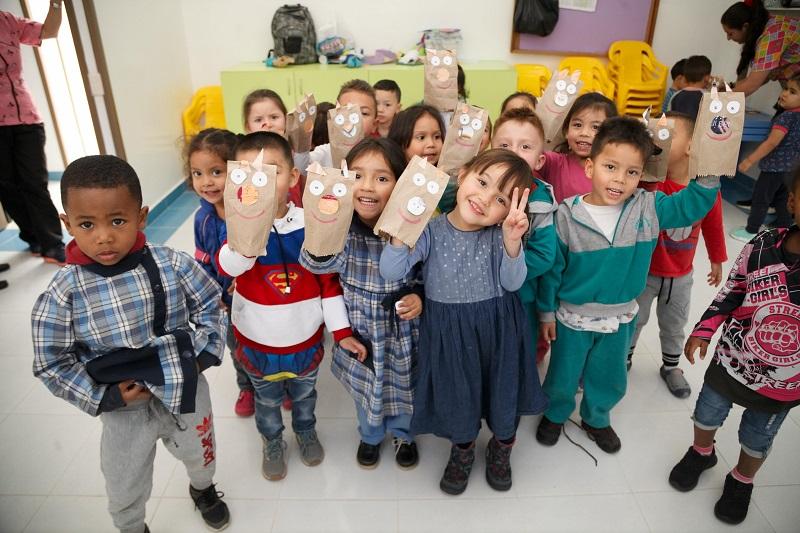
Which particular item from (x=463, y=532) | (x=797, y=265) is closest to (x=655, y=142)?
(x=797, y=265)

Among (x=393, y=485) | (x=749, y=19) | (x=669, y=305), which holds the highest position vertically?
(x=749, y=19)

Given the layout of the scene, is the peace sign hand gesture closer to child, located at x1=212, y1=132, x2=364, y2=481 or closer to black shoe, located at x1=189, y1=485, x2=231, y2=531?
child, located at x1=212, y1=132, x2=364, y2=481

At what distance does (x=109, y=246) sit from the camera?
1.18 meters

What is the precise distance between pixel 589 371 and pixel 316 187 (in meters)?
1.13

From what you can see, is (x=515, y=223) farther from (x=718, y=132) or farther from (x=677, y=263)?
(x=677, y=263)

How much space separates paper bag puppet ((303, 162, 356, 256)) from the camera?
3.90ft

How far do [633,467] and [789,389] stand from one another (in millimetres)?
589

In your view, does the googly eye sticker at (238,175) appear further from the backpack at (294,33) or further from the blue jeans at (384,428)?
the backpack at (294,33)

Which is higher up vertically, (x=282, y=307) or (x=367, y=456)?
(x=282, y=307)

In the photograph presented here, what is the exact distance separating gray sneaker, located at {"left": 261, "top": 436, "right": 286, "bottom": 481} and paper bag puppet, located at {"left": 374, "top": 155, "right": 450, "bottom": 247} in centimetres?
93

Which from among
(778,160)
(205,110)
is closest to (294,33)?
(205,110)

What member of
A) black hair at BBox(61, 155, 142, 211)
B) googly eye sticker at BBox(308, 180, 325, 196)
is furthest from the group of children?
googly eye sticker at BBox(308, 180, 325, 196)

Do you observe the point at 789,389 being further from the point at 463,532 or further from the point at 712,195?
the point at 463,532

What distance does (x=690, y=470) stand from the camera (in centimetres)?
173
